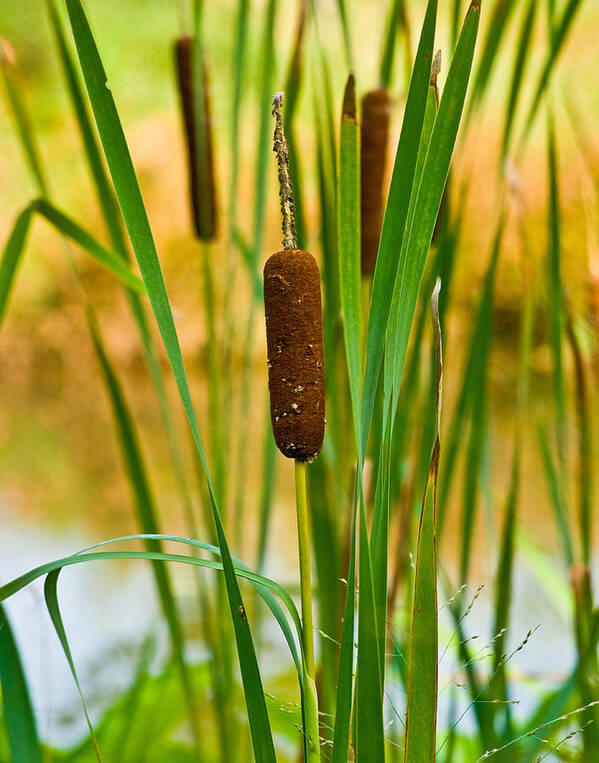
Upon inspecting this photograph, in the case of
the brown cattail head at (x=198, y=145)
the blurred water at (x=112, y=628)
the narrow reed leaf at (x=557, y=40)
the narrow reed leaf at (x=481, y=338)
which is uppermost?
the brown cattail head at (x=198, y=145)

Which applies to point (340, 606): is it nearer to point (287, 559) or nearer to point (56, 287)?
point (287, 559)

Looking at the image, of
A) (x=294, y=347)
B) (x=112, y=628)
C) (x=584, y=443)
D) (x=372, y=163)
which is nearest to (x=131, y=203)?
(x=294, y=347)

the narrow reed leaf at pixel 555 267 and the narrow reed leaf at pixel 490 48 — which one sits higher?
the narrow reed leaf at pixel 490 48

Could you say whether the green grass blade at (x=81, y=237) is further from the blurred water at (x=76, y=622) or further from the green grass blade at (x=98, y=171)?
the blurred water at (x=76, y=622)

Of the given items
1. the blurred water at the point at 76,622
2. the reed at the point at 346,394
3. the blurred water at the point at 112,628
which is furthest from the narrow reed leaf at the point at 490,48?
the blurred water at the point at 76,622

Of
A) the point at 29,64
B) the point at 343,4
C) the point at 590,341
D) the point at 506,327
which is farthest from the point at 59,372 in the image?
the point at 343,4

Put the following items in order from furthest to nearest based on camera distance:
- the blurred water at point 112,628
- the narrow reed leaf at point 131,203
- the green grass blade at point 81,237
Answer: the blurred water at point 112,628
the green grass blade at point 81,237
the narrow reed leaf at point 131,203

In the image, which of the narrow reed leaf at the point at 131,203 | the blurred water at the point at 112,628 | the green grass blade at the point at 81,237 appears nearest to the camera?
the narrow reed leaf at the point at 131,203

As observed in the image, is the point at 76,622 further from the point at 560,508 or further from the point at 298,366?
the point at 298,366
